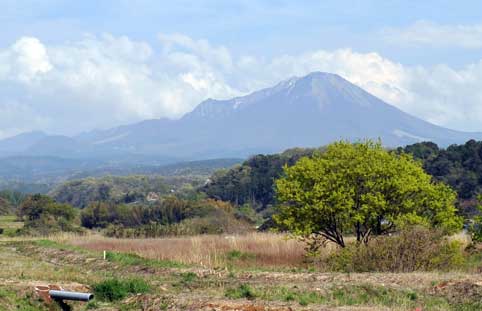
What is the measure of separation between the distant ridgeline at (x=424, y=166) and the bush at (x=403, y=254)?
19.8m

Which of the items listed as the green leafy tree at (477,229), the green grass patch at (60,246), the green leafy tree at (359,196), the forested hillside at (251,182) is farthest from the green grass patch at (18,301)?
the forested hillside at (251,182)

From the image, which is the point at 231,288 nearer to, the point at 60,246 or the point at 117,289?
the point at 117,289

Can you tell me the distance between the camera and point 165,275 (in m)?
→ 18.0

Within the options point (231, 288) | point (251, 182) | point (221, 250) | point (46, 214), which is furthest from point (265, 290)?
point (251, 182)

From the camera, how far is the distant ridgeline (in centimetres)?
5212

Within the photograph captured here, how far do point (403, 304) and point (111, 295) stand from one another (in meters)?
5.71

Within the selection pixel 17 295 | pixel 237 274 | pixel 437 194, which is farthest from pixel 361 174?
pixel 17 295

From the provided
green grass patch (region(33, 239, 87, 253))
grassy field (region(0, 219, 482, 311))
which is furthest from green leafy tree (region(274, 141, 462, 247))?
green grass patch (region(33, 239, 87, 253))

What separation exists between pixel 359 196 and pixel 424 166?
38610 mm

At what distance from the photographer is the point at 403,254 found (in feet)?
58.9

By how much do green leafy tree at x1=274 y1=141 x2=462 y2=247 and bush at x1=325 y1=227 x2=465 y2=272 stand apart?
2.40m

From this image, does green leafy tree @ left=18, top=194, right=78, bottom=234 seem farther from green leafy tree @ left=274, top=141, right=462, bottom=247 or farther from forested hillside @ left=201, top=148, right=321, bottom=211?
green leafy tree @ left=274, top=141, right=462, bottom=247

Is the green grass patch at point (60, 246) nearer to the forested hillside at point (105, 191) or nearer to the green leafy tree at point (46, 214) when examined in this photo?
the green leafy tree at point (46, 214)

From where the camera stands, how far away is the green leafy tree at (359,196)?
21062 millimetres
